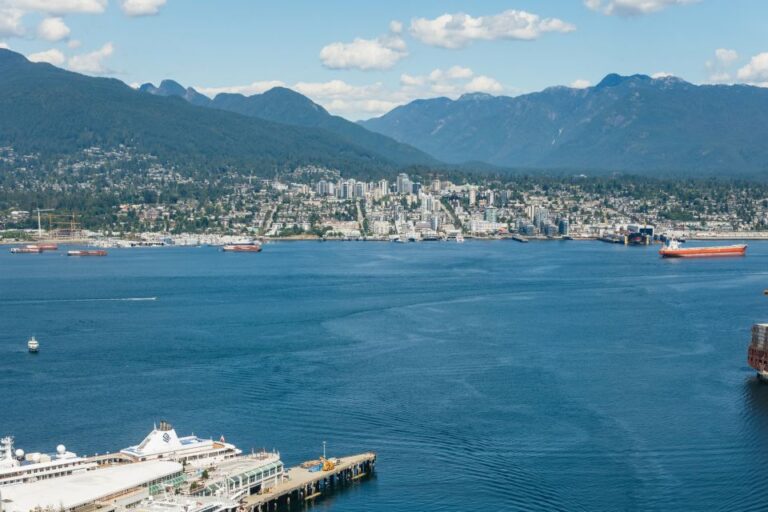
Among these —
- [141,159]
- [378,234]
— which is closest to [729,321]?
[378,234]

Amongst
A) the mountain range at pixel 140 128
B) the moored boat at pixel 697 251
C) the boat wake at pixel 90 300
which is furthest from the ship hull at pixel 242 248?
the mountain range at pixel 140 128

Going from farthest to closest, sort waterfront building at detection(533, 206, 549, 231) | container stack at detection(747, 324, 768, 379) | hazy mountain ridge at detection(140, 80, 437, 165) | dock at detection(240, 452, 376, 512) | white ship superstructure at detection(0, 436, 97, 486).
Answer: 1. hazy mountain ridge at detection(140, 80, 437, 165)
2. waterfront building at detection(533, 206, 549, 231)
3. container stack at detection(747, 324, 768, 379)
4. dock at detection(240, 452, 376, 512)
5. white ship superstructure at detection(0, 436, 97, 486)

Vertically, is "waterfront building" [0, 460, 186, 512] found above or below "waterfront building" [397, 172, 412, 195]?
below

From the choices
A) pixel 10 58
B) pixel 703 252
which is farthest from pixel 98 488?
pixel 10 58

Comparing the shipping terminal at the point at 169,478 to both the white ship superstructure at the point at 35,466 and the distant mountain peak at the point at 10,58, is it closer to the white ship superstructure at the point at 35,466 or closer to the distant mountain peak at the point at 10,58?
the white ship superstructure at the point at 35,466

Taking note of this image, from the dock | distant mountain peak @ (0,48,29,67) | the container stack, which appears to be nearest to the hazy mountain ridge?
distant mountain peak @ (0,48,29,67)

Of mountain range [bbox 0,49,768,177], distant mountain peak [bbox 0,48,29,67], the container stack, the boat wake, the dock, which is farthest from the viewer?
distant mountain peak [bbox 0,48,29,67]

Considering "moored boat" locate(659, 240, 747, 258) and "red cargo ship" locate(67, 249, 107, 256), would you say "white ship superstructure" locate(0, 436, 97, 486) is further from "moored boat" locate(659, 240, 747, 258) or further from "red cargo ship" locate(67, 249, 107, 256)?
"moored boat" locate(659, 240, 747, 258)

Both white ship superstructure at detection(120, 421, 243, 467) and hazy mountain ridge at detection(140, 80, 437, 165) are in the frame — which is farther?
hazy mountain ridge at detection(140, 80, 437, 165)
